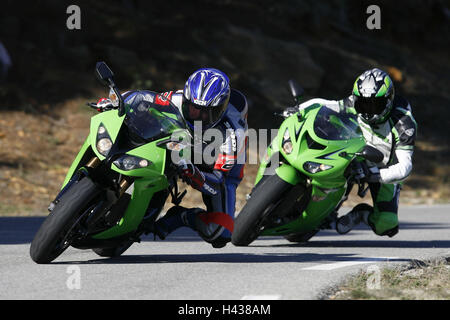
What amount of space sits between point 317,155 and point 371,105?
1.06 m

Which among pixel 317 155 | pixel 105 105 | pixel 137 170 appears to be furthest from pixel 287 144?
pixel 137 170

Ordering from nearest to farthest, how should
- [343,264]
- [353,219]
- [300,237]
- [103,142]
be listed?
[103,142] < [343,264] < [353,219] < [300,237]

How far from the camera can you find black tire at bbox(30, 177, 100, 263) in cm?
708

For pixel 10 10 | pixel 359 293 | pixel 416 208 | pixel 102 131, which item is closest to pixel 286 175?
pixel 102 131

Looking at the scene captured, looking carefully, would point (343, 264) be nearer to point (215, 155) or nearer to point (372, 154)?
point (372, 154)

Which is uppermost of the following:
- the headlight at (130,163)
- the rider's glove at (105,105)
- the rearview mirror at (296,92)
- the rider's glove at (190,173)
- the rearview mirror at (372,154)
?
the rearview mirror at (296,92)

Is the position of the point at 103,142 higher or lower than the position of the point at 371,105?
lower

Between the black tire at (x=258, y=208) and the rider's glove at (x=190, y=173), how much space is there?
1209 millimetres

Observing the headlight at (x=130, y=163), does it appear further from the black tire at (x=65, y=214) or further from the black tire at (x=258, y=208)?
the black tire at (x=258, y=208)

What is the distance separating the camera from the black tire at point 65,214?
7082 millimetres

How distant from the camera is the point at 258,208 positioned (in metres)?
8.95

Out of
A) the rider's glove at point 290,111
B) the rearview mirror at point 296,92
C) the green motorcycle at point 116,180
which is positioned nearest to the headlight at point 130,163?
the green motorcycle at point 116,180
